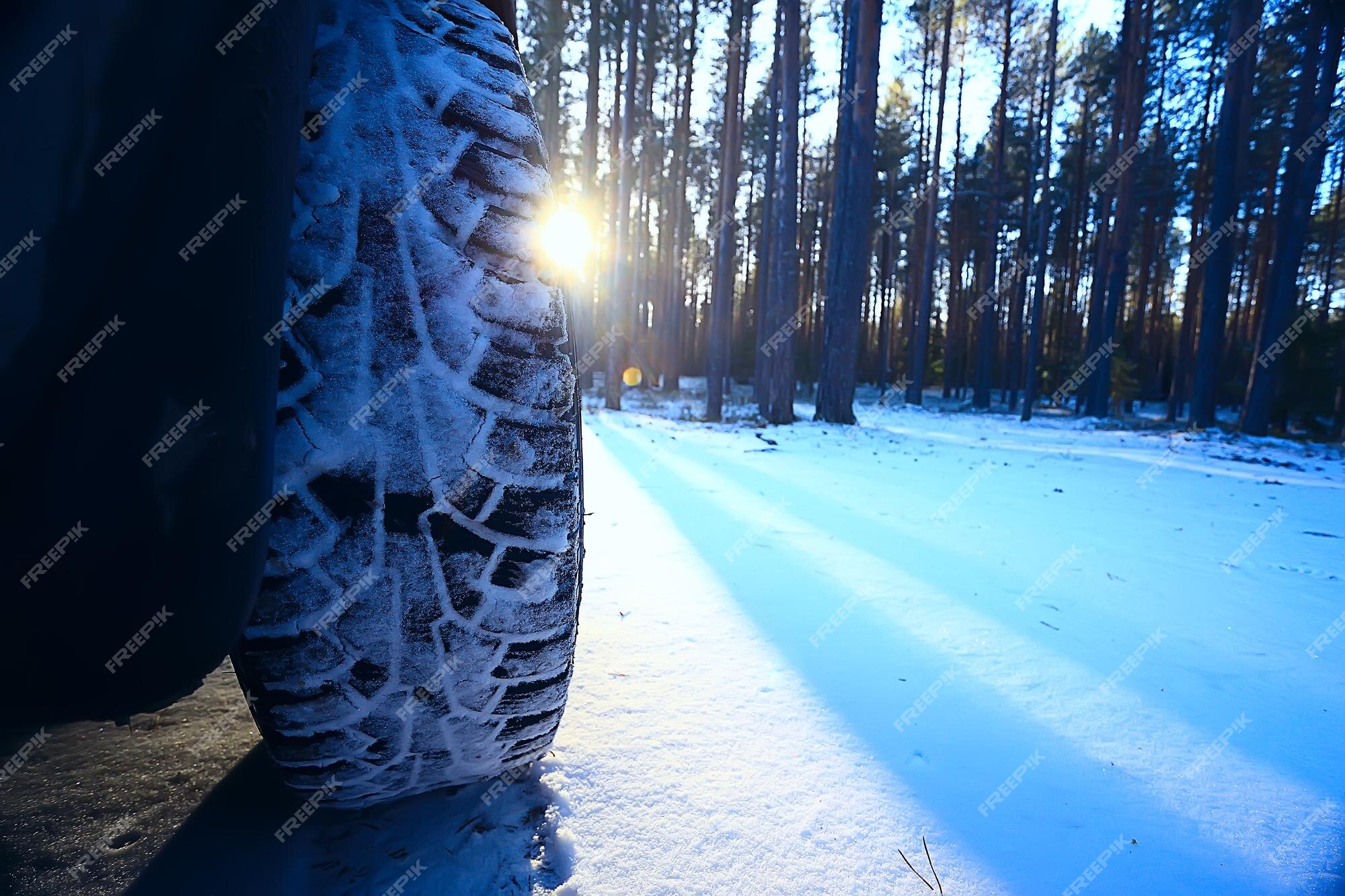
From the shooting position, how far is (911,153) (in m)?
23.5

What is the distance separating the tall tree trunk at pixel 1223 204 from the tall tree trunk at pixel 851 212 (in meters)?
6.76

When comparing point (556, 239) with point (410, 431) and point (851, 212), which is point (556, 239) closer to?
point (410, 431)

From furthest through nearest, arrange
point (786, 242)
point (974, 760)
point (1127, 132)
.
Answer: point (1127, 132) < point (786, 242) < point (974, 760)

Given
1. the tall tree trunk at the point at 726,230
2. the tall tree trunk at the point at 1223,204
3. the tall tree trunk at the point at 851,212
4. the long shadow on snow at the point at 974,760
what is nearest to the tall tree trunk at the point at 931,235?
the tall tree trunk at the point at 1223,204

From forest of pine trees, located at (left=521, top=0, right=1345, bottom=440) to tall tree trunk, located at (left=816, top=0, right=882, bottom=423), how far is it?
37 mm

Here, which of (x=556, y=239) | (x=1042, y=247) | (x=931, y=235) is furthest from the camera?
(x=931, y=235)

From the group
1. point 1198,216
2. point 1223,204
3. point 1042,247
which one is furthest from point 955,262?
point 1223,204

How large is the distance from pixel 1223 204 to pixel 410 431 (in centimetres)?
1447

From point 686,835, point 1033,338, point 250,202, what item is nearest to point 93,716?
point 250,202

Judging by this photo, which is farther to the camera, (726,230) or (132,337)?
(726,230)

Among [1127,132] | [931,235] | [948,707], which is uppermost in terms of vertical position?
[1127,132]

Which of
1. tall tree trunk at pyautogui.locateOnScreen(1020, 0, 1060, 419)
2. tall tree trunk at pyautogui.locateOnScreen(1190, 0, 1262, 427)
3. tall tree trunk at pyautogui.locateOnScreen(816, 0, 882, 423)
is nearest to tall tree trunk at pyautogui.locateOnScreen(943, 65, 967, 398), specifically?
tall tree trunk at pyautogui.locateOnScreen(1020, 0, 1060, 419)

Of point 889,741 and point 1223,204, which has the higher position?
point 1223,204

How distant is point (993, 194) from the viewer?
15.7 metres
